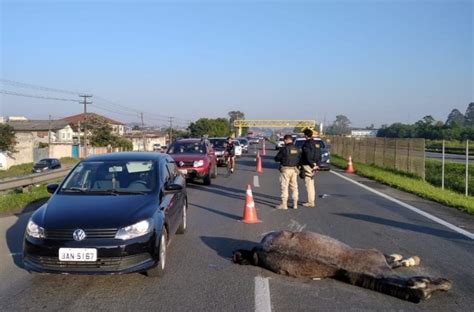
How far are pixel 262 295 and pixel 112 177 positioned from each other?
313 cm

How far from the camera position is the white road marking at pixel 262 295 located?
5096 millimetres

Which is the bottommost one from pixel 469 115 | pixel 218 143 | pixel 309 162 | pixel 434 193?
pixel 434 193

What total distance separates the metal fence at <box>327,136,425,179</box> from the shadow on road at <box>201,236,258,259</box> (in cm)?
1523

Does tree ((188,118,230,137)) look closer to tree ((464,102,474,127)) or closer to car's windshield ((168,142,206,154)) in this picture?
tree ((464,102,474,127))

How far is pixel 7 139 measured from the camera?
60.5 meters

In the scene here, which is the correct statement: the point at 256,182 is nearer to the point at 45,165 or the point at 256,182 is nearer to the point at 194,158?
the point at 194,158

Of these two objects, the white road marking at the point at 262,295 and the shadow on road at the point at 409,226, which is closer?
the white road marking at the point at 262,295

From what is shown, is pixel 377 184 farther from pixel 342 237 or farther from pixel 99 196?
pixel 99 196

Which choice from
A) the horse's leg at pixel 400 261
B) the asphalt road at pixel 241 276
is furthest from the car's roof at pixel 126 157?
the horse's leg at pixel 400 261

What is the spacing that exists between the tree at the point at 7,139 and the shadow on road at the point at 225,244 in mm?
57974

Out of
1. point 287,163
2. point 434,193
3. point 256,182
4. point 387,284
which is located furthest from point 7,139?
point 387,284

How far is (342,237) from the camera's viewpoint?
859 cm

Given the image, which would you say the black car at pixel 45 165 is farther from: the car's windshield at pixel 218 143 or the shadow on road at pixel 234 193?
the shadow on road at pixel 234 193

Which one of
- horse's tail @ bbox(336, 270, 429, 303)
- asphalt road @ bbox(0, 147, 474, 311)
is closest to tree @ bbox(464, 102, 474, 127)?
asphalt road @ bbox(0, 147, 474, 311)
